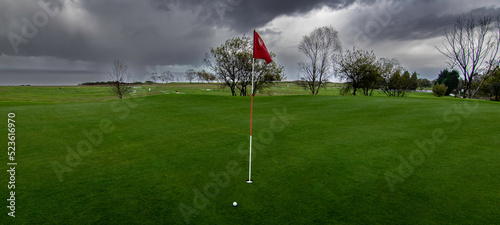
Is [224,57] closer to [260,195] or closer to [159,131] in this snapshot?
[159,131]

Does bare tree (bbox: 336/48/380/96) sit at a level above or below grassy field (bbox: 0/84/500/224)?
above

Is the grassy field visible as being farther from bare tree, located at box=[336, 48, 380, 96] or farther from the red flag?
bare tree, located at box=[336, 48, 380, 96]

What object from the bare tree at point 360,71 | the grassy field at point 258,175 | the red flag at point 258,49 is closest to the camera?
the grassy field at point 258,175

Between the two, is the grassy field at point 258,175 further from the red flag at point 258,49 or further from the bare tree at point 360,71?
the bare tree at point 360,71

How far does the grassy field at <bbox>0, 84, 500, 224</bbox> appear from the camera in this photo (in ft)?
13.1

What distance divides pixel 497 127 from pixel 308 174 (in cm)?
976

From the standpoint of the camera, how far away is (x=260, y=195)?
4.60m

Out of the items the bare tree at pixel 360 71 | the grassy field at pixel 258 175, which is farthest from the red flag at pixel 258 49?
the bare tree at pixel 360 71

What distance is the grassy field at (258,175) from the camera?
Result: 3.99m

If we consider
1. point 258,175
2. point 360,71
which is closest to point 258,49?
point 258,175

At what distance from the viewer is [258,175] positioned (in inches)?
219

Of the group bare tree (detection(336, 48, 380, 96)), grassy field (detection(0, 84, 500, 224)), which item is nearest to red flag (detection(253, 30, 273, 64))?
grassy field (detection(0, 84, 500, 224))

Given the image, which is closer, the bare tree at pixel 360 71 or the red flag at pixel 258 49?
the red flag at pixel 258 49

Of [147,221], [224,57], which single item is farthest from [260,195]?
[224,57]
